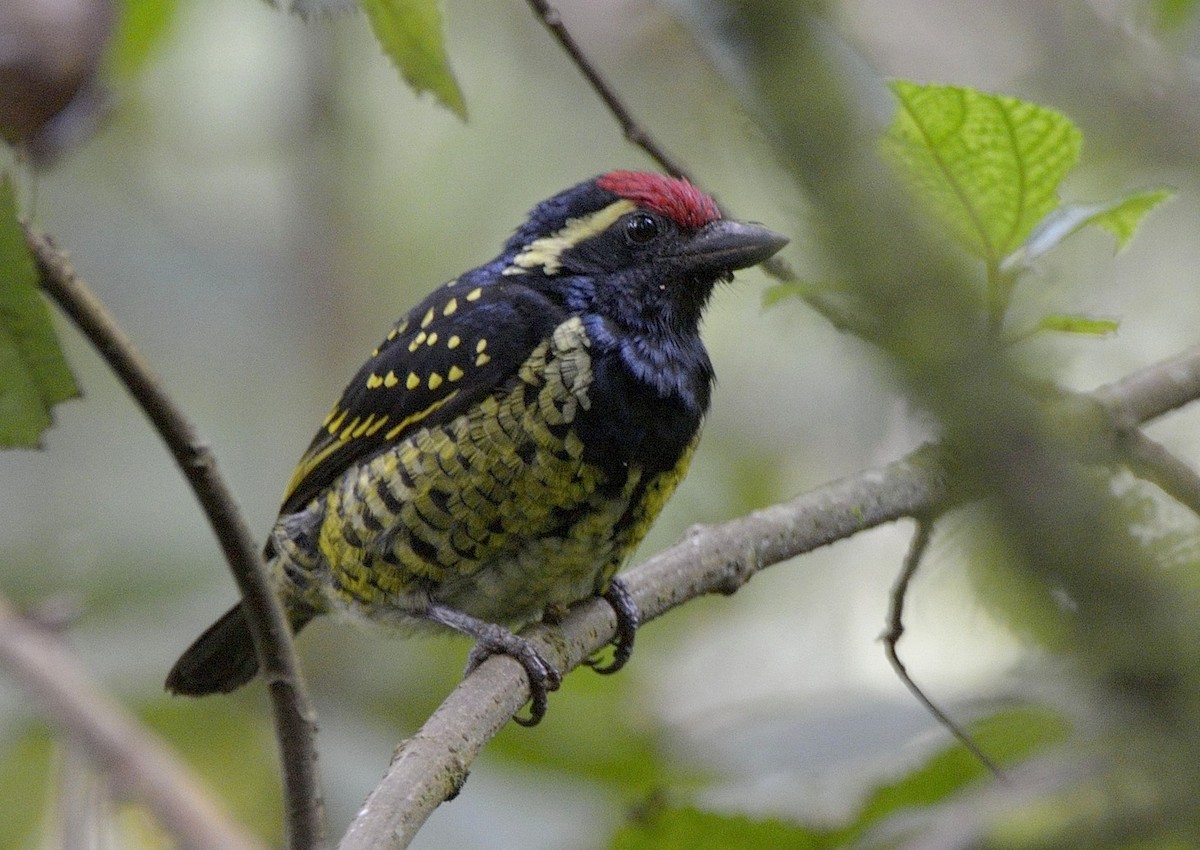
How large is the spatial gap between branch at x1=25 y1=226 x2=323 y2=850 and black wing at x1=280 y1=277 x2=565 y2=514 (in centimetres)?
74

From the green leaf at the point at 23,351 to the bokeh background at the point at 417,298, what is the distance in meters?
1.19

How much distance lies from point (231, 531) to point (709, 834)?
→ 38.6 inches

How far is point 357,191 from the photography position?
4.68 metres

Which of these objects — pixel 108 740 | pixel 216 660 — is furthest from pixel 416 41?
pixel 216 660

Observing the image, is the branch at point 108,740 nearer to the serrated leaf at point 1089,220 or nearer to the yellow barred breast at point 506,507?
the yellow barred breast at point 506,507

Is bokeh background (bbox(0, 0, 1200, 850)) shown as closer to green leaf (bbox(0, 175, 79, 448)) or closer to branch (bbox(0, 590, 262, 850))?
branch (bbox(0, 590, 262, 850))

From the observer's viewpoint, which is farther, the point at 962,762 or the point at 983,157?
the point at 962,762

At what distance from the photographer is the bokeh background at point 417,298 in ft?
9.40

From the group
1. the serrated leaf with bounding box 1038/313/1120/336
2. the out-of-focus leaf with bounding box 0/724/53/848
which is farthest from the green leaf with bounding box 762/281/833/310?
the out-of-focus leaf with bounding box 0/724/53/848

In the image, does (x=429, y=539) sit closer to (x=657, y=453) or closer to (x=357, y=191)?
(x=657, y=453)

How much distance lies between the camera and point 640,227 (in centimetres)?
285

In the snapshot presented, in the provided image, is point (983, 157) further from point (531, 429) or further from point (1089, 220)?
point (531, 429)

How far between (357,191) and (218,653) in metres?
2.03

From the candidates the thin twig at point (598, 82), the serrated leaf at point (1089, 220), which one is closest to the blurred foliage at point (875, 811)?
the serrated leaf at point (1089, 220)
